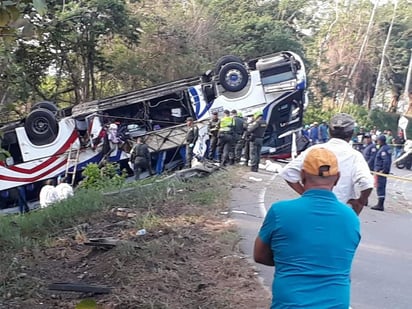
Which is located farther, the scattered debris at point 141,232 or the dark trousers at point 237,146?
the dark trousers at point 237,146

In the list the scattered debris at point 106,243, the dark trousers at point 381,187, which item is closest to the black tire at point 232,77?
the dark trousers at point 381,187

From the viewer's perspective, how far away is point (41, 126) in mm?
16469

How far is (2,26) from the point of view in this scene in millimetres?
3592

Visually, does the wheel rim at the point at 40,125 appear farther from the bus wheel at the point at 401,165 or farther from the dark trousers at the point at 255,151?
the bus wheel at the point at 401,165

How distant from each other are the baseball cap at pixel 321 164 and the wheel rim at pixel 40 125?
46.6 feet

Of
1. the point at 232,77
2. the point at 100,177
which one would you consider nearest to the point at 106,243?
the point at 100,177

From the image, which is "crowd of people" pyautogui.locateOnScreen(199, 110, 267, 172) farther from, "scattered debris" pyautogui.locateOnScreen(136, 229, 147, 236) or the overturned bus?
"scattered debris" pyautogui.locateOnScreen(136, 229, 147, 236)

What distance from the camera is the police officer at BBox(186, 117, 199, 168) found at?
16.8 m

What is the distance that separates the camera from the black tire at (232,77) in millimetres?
17816

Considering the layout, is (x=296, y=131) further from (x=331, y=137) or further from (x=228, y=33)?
(x=331, y=137)

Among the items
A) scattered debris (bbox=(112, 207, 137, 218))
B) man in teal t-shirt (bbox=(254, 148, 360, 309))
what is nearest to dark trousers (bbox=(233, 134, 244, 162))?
scattered debris (bbox=(112, 207, 137, 218))

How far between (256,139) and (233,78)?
8.29 feet

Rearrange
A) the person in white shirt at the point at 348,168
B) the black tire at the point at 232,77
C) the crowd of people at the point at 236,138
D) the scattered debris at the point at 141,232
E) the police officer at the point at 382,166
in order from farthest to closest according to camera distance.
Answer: the black tire at the point at 232,77 < the crowd of people at the point at 236,138 < the police officer at the point at 382,166 < the scattered debris at the point at 141,232 < the person in white shirt at the point at 348,168

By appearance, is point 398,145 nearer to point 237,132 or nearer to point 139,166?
point 237,132
